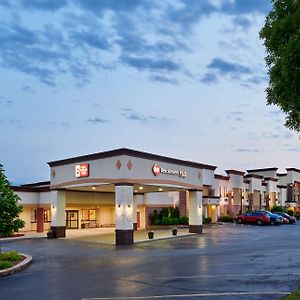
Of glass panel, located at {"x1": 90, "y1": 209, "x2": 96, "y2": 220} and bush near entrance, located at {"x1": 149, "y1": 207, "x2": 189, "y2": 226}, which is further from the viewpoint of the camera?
glass panel, located at {"x1": 90, "y1": 209, "x2": 96, "y2": 220}

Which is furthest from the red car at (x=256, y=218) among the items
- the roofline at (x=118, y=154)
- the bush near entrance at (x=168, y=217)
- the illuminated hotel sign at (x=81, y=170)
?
the illuminated hotel sign at (x=81, y=170)

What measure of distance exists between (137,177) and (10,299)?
21243 millimetres

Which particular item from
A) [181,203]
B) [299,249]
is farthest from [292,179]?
[299,249]

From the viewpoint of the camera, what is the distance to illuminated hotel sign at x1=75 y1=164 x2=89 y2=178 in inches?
1442

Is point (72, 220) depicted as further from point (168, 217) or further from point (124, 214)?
point (124, 214)

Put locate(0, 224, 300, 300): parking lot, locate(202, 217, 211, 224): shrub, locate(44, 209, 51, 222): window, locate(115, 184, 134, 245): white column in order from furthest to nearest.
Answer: locate(202, 217, 211, 224): shrub → locate(44, 209, 51, 222): window → locate(115, 184, 134, 245): white column → locate(0, 224, 300, 300): parking lot

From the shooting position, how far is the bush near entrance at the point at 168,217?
5212 centimetres

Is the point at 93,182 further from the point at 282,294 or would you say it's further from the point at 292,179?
the point at 292,179

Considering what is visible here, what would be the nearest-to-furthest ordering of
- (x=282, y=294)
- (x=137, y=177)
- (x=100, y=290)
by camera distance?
(x=282, y=294) < (x=100, y=290) < (x=137, y=177)

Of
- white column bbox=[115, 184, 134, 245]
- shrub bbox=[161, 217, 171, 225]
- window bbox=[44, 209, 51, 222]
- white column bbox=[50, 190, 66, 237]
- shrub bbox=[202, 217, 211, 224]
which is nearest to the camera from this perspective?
white column bbox=[115, 184, 134, 245]

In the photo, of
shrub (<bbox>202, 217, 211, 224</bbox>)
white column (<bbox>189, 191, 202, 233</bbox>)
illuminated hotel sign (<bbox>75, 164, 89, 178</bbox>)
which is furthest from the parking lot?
shrub (<bbox>202, 217, 211, 224</bbox>)

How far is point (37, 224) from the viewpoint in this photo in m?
47.6

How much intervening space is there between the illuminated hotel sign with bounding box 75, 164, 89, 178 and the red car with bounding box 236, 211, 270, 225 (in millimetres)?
27451

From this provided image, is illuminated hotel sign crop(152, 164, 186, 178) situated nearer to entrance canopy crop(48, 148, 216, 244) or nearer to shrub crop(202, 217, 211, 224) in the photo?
entrance canopy crop(48, 148, 216, 244)
